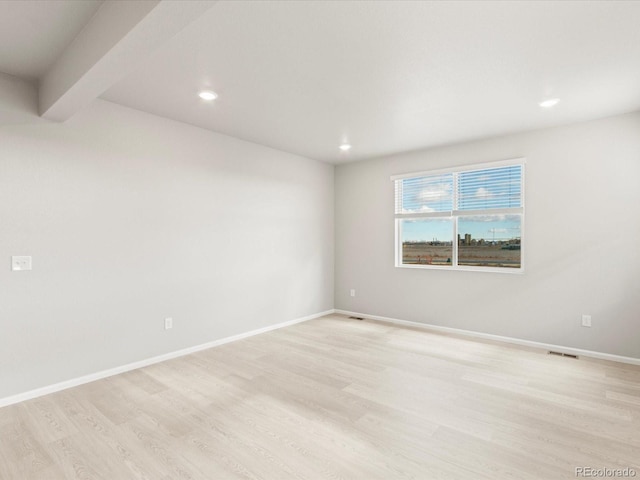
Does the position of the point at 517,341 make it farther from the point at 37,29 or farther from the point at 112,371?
the point at 37,29

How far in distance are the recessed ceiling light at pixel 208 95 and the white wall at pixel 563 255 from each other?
3.01 metres

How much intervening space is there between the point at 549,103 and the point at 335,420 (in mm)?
3350

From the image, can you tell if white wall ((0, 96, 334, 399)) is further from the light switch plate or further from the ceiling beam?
the ceiling beam

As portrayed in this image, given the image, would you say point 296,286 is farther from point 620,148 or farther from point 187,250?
point 620,148

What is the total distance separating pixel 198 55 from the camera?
94.3 inches

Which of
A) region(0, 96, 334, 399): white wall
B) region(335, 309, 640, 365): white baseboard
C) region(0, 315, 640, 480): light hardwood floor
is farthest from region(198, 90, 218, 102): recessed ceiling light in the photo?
region(335, 309, 640, 365): white baseboard

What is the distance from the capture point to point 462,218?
4.73m

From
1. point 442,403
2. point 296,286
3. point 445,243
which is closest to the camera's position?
point 442,403

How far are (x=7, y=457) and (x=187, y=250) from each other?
85.8 inches

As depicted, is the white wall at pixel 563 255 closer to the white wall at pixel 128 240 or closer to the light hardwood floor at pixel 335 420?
the light hardwood floor at pixel 335 420

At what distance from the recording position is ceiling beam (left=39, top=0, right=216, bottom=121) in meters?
1.52

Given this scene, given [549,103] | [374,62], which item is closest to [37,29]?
[374,62]

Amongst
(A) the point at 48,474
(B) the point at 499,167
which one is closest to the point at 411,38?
(B) the point at 499,167

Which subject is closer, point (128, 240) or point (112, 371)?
point (112, 371)
